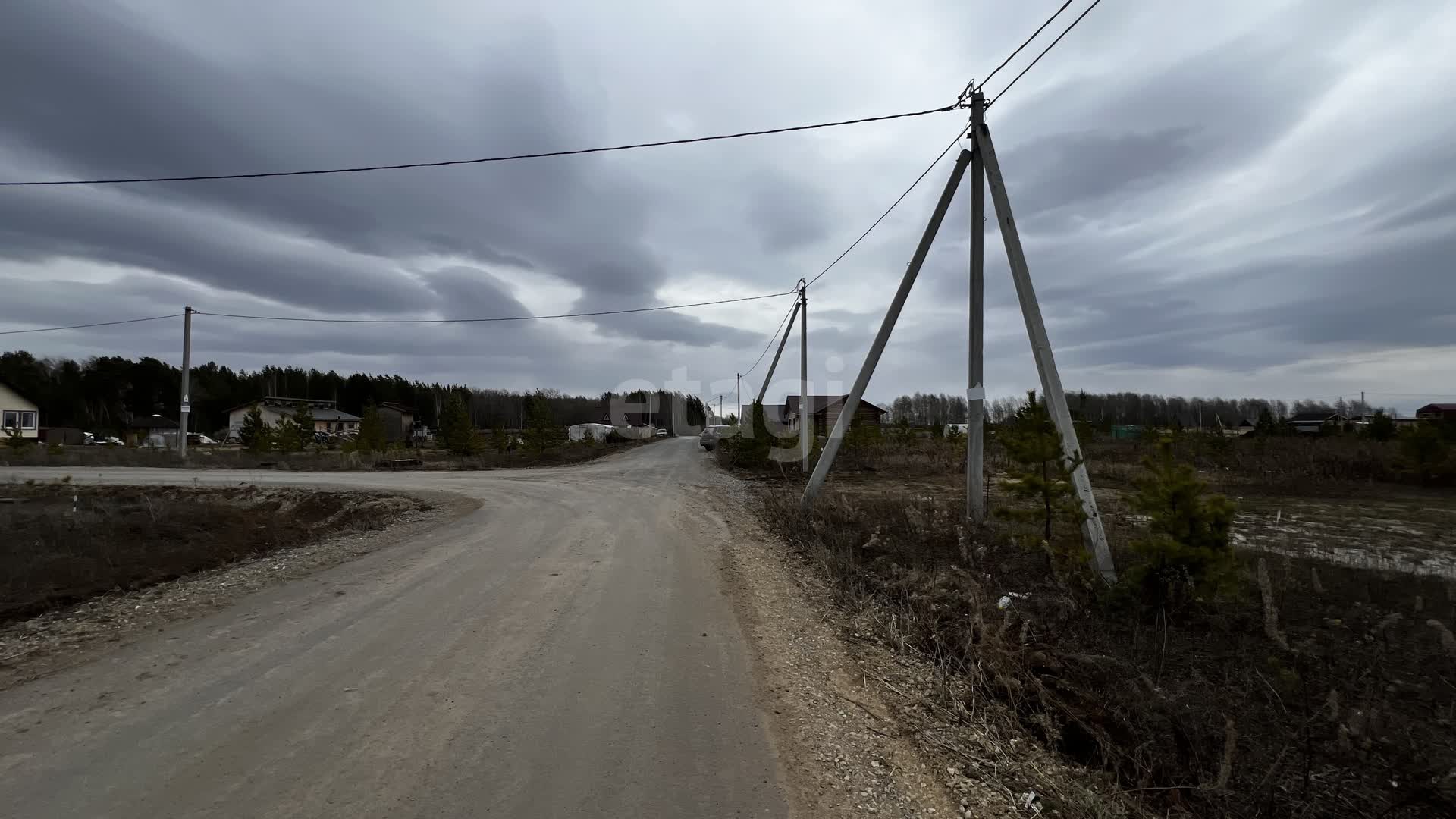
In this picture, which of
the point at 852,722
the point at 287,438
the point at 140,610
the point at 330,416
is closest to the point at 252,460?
the point at 287,438

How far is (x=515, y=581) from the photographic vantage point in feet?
20.6

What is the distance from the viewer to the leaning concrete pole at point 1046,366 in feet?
20.4

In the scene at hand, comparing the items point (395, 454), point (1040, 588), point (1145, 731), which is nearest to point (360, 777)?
point (1145, 731)

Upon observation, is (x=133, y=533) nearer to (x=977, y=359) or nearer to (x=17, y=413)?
(x=977, y=359)

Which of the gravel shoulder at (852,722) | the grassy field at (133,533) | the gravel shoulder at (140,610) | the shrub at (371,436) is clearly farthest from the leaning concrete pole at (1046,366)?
the shrub at (371,436)

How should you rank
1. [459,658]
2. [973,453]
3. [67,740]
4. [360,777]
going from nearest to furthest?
[360,777], [67,740], [459,658], [973,453]

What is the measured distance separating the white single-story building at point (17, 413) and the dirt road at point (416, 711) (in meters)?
64.5

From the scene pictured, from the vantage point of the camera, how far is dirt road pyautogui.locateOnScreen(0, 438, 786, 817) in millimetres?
2604

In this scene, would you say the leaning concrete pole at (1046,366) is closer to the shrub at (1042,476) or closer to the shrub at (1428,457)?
the shrub at (1042,476)

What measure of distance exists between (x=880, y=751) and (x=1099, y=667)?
212 centimetres

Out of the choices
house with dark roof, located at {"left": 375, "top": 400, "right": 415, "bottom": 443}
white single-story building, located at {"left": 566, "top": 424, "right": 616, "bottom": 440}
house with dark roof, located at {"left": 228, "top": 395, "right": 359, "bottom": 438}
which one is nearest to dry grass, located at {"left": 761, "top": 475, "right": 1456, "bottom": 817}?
white single-story building, located at {"left": 566, "top": 424, "right": 616, "bottom": 440}

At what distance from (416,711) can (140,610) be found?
12.7ft

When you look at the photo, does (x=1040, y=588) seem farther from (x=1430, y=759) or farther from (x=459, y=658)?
(x=459, y=658)

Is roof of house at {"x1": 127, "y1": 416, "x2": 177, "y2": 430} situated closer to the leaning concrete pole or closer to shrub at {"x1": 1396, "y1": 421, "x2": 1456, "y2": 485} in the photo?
the leaning concrete pole
